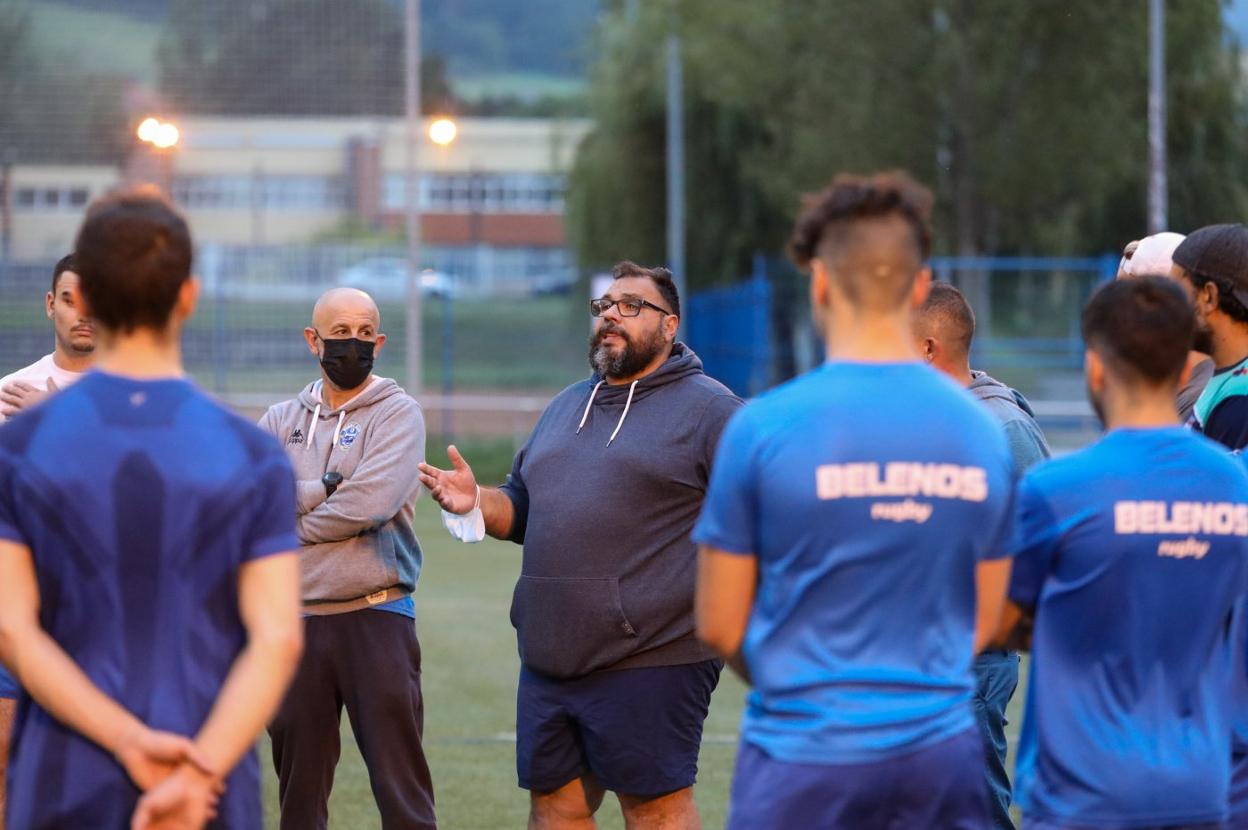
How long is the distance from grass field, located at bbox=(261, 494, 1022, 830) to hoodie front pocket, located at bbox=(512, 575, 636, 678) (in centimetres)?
197

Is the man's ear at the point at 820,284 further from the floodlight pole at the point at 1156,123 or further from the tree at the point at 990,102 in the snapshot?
the tree at the point at 990,102

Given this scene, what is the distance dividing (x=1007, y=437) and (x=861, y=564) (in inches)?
100

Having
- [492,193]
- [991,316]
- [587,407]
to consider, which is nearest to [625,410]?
[587,407]

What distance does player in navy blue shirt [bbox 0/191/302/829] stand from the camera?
11.0 ft

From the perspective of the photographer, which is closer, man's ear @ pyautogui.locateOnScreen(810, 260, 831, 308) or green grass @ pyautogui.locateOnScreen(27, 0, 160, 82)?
man's ear @ pyautogui.locateOnScreen(810, 260, 831, 308)

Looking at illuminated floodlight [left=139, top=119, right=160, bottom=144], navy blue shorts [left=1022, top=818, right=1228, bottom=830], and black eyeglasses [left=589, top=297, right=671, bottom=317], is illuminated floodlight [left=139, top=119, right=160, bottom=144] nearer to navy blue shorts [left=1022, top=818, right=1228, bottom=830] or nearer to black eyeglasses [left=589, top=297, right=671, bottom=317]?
black eyeglasses [left=589, top=297, right=671, bottom=317]

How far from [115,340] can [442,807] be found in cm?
466

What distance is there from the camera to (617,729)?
5.67 m

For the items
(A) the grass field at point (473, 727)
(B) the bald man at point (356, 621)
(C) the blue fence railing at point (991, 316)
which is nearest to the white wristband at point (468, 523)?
(B) the bald man at point (356, 621)

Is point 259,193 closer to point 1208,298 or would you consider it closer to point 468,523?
point 468,523

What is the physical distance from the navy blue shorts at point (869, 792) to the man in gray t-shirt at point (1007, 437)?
88.7 inches

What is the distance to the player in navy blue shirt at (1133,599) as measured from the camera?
3.61 m

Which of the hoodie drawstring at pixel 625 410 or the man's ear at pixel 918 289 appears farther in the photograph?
the hoodie drawstring at pixel 625 410

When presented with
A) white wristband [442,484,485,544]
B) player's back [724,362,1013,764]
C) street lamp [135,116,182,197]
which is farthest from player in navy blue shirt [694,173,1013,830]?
street lamp [135,116,182,197]
